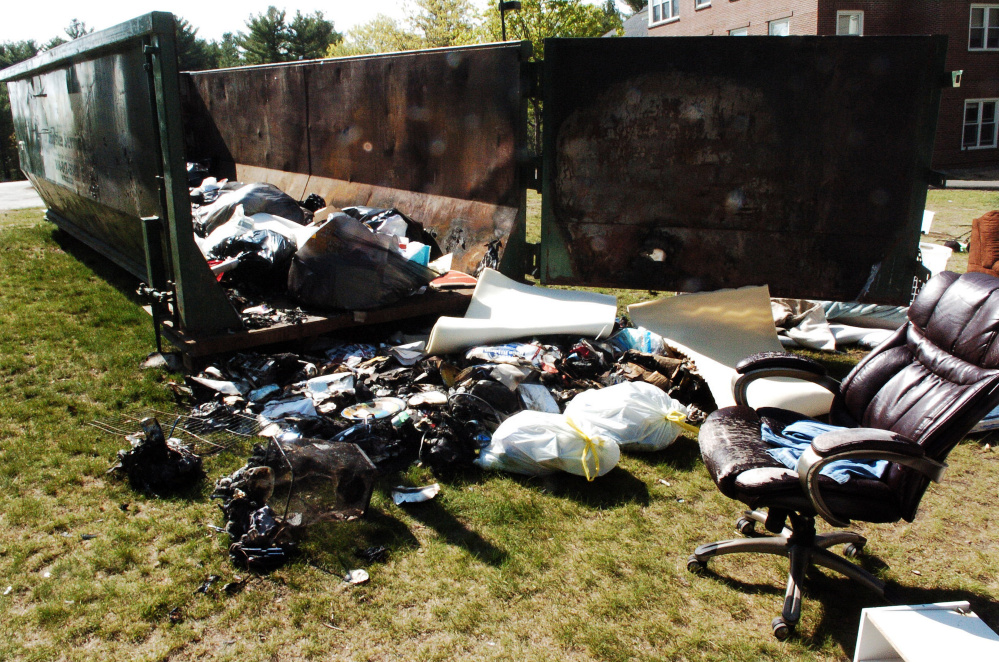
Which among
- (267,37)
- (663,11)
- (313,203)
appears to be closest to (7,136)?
(267,37)

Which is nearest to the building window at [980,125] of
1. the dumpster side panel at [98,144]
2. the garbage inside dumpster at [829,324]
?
the garbage inside dumpster at [829,324]

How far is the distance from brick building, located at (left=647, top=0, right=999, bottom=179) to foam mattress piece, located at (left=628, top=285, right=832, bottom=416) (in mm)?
20340

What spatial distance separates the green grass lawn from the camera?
8.59ft

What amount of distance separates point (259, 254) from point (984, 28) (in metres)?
27.1

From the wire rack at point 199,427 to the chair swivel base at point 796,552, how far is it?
255 cm

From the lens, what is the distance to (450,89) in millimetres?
6492

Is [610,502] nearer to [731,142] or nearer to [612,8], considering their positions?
[731,142]

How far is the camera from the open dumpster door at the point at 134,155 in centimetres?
434

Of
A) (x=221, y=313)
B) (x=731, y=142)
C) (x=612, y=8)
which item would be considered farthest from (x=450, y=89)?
(x=612, y=8)

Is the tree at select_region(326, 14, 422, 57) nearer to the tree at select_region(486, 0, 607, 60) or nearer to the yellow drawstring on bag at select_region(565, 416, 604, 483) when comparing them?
the tree at select_region(486, 0, 607, 60)

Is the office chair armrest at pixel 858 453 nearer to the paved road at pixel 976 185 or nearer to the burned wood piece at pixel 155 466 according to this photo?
the burned wood piece at pixel 155 466

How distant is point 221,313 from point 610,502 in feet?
9.39

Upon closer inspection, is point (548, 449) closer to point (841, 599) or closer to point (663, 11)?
point (841, 599)

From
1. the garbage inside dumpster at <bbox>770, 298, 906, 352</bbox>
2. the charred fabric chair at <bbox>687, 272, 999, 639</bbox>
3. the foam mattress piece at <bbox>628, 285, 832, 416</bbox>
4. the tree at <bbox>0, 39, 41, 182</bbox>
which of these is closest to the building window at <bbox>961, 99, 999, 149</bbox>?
the garbage inside dumpster at <bbox>770, 298, 906, 352</bbox>
